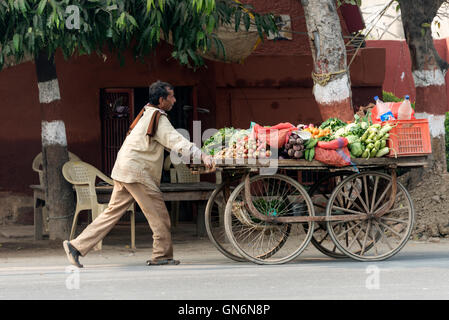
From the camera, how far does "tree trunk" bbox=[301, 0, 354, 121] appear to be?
1043cm

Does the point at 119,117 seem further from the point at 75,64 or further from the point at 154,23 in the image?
the point at 154,23

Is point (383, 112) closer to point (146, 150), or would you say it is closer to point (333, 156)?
point (333, 156)

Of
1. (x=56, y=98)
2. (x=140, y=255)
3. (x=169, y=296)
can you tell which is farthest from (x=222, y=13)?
(x=169, y=296)

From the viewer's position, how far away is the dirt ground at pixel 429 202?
10.8 meters

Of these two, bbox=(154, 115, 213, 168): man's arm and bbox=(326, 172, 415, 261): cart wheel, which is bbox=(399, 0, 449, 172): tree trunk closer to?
bbox=(326, 172, 415, 261): cart wheel

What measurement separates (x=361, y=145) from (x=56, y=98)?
4.44m

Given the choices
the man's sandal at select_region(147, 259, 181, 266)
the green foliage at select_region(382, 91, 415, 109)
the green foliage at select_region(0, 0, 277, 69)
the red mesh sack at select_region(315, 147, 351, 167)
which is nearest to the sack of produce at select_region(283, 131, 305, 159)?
the red mesh sack at select_region(315, 147, 351, 167)

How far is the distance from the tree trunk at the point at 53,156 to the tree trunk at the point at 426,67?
5300mm

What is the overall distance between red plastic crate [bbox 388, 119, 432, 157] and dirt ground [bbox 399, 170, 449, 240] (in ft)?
9.13

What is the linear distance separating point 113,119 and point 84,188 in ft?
11.6

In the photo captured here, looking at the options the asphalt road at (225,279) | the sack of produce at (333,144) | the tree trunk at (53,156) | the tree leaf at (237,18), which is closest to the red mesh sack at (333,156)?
the sack of produce at (333,144)

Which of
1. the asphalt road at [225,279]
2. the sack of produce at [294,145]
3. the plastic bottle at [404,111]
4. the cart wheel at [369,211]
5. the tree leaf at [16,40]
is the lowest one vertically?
the asphalt road at [225,279]

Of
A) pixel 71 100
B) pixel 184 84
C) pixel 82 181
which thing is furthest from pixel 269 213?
pixel 71 100

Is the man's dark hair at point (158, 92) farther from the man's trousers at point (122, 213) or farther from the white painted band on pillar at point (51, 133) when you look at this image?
the white painted band on pillar at point (51, 133)
